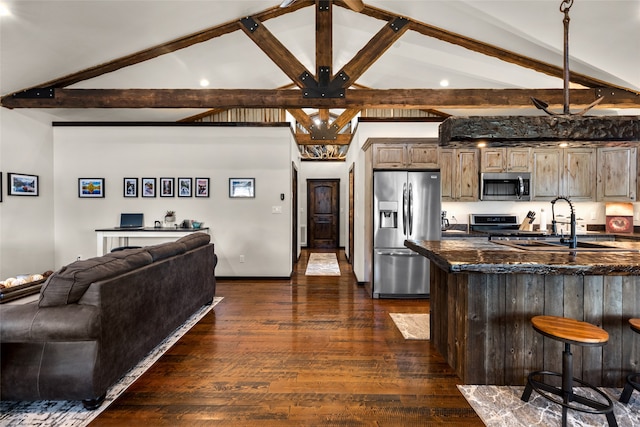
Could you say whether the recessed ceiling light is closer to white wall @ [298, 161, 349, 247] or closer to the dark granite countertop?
the dark granite countertop

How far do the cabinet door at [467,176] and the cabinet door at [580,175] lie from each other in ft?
4.49

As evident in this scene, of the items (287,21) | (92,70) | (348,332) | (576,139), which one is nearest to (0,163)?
(92,70)

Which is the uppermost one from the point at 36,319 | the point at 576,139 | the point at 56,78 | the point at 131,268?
the point at 56,78

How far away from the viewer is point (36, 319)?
1.91 metres

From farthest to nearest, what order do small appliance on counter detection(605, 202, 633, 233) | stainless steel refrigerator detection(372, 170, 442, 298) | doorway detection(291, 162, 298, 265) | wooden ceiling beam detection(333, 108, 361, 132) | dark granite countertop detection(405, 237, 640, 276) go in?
wooden ceiling beam detection(333, 108, 361, 132) → doorway detection(291, 162, 298, 265) → small appliance on counter detection(605, 202, 633, 233) → stainless steel refrigerator detection(372, 170, 442, 298) → dark granite countertop detection(405, 237, 640, 276)

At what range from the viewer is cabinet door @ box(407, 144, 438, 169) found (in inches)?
177

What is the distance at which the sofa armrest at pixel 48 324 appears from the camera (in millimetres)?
1888

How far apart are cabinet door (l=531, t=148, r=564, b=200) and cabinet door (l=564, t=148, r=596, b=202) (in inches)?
4.5

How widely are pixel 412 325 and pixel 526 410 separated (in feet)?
4.80

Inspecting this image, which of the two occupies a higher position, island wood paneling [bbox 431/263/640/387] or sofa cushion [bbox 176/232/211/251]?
sofa cushion [bbox 176/232/211/251]

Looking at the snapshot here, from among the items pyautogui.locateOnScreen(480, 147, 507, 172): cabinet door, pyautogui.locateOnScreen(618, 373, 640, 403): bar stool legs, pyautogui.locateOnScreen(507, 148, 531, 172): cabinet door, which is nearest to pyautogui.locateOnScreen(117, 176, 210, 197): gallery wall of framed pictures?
pyautogui.locateOnScreen(480, 147, 507, 172): cabinet door

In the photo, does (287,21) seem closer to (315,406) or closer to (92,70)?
(92,70)

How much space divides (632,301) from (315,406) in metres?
2.42

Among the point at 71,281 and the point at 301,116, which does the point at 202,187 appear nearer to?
the point at 301,116
